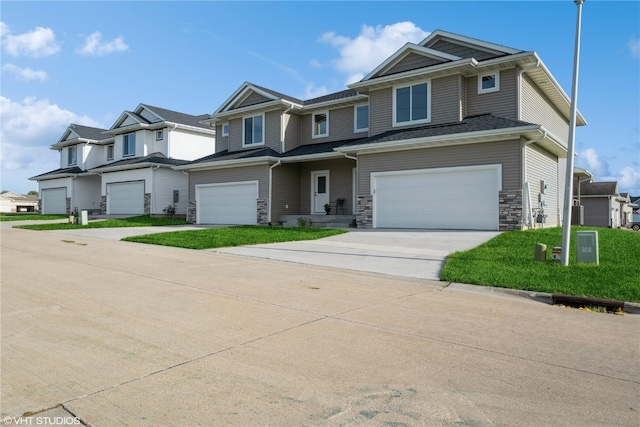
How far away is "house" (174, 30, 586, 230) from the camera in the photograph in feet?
49.9

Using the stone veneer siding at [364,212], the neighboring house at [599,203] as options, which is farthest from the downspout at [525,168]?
the neighboring house at [599,203]

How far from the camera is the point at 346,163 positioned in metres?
21.3

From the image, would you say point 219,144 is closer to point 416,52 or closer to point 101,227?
point 101,227

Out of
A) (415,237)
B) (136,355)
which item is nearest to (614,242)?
(415,237)

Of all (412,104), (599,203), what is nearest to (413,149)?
(412,104)

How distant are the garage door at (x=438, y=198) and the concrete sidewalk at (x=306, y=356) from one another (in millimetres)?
8656

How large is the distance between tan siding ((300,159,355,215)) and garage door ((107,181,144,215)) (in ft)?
38.6

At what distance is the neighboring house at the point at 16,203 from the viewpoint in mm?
72375

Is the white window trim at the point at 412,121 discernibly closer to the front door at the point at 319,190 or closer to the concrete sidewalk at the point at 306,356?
the front door at the point at 319,190

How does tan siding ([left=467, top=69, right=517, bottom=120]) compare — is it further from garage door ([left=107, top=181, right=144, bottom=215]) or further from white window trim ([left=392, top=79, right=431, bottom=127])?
garage door ([left=107, top=181, right=144, bottom=215])

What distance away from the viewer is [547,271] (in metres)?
8.32

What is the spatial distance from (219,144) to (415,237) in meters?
16.3

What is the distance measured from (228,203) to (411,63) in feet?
38.3

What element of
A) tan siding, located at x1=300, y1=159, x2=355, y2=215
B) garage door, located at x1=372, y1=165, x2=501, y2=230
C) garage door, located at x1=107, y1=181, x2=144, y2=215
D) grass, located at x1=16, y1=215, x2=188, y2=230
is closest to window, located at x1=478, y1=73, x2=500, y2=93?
garage door, located at x1=372, y1=165, x2=501, y2=230
